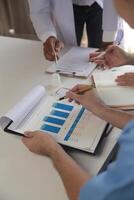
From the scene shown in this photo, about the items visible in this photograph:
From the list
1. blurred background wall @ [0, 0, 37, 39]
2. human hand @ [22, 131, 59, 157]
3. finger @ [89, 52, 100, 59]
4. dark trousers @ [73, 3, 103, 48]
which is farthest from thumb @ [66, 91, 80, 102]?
blurred background wall @ [0, 0, 37, 39]

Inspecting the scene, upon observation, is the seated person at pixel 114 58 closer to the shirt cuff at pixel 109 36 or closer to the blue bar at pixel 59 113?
the shirt cuff at pixel 109 36

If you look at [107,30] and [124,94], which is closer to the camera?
[124,94]

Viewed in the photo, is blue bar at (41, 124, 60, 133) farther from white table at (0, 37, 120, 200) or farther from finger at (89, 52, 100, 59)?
finger at (89, 52, 100, 59)

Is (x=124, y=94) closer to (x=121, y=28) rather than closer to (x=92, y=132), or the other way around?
(x=92, y=132)

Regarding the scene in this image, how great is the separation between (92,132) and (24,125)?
251 millimetres

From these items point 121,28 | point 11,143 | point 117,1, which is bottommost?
point 11,143

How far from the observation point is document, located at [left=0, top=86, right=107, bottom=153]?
0.97m

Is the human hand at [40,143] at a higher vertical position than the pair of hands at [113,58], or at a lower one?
lower

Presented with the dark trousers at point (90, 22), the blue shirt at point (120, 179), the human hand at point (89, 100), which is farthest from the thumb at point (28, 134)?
the dark trousers at point (90, 22)

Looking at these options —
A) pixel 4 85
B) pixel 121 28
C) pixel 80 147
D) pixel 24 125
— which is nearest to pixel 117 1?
pixel 80 147

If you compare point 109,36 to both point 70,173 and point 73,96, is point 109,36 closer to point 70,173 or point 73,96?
point 73,96

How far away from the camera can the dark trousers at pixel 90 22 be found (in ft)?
5.90

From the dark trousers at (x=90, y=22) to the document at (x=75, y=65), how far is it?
308 millimetres

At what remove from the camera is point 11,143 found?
3.33 ft
